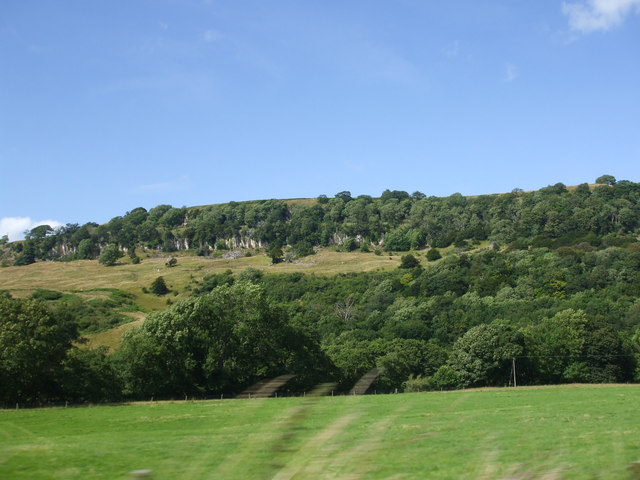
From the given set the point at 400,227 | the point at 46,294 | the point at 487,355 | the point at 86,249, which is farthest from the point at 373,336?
the point at 86,249

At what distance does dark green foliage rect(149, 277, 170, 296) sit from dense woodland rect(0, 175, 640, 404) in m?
7.25

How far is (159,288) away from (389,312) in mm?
44304

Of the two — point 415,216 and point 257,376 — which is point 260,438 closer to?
point 257,376

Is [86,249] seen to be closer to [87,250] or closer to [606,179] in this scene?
[87,250]

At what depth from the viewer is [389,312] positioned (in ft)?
309

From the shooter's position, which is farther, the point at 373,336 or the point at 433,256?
the point at 433,256

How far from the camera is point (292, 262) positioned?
14812 centimetres

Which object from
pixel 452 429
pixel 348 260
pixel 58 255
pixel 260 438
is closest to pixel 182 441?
pixel 260 438

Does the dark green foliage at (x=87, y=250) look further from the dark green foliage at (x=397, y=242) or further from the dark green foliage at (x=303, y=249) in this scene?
the dark green foliage at (x=397, y=242)

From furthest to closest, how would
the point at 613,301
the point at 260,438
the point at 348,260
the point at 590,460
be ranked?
1. the point at 348,260
2. the point at 613,301
3. the point at 590,460
4. the point at 260,438

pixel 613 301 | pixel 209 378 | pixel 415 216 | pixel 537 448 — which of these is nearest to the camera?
pixel 537 448

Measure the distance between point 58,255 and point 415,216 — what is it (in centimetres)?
10380

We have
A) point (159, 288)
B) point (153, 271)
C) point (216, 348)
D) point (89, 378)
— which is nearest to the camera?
point (89, 378)

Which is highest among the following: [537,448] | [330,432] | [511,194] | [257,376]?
[511,194]
